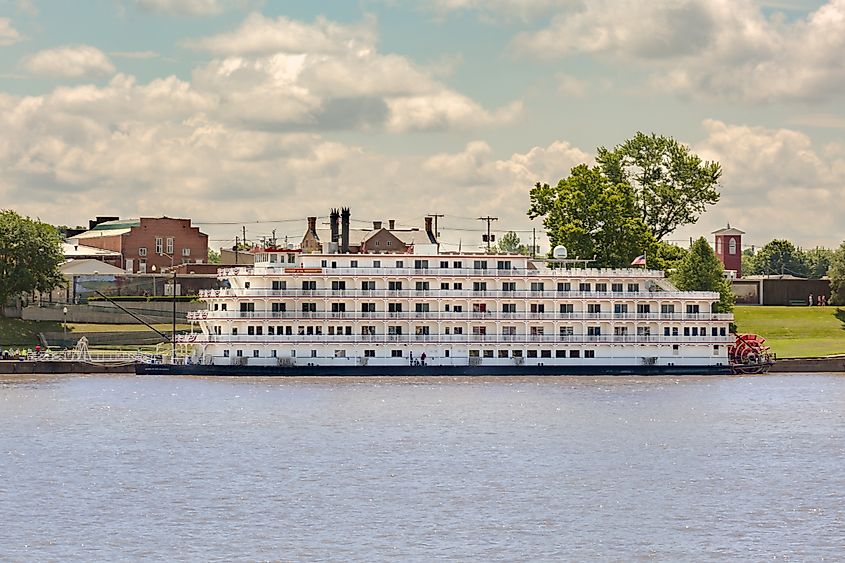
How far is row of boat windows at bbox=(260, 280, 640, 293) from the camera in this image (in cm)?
10362

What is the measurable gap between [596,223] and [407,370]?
112 ft

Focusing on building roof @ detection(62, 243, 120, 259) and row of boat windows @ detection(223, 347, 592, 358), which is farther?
building roof @ detection(62, 243, 120, 259)

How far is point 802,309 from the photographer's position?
140875 mm

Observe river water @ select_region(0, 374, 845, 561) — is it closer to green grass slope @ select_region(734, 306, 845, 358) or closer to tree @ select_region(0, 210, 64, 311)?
green grass slope @ select_region(734, 306, 845, 358)

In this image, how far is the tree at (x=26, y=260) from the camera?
408 feet

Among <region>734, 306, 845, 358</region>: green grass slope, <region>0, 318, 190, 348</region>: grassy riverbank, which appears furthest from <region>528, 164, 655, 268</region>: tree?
<region>0, 318, 190, 348</region>: grassy riverbank

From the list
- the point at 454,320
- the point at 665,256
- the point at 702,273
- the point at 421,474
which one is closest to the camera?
the point at 421,474

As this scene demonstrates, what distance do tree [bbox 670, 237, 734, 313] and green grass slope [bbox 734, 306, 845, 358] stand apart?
5.60m

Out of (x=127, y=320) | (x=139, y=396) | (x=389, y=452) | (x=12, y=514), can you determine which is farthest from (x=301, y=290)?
(x=12, y=514)

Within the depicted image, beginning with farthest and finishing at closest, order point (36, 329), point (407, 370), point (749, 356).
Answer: point (36, 329)
point (749, 356)
point (407, 370)

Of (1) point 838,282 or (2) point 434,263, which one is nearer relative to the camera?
(2) point 434,263

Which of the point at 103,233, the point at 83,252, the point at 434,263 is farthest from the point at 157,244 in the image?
the point at 434,263

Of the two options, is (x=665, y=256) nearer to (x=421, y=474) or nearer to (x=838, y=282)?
(x=838, y=282)

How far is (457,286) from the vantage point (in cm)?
10425
